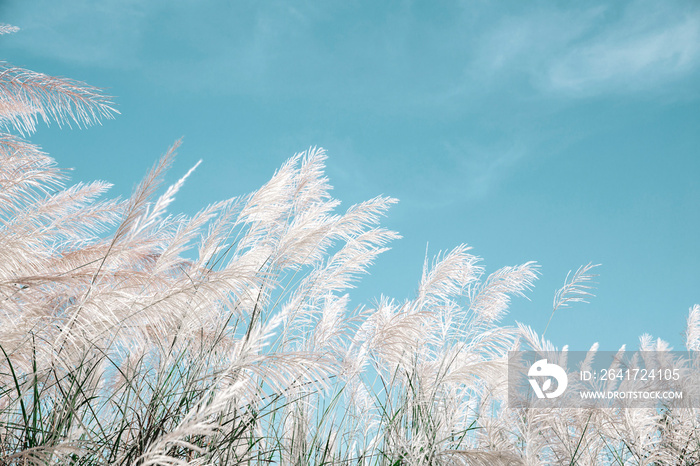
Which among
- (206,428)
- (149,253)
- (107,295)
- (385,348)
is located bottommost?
(206,428)

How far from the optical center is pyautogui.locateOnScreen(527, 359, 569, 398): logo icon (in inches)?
166

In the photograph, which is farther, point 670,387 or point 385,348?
point 670,387

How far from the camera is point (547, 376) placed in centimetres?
436

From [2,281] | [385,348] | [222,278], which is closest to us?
[222,278]

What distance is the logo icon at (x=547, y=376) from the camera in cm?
422

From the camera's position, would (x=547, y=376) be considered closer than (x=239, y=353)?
No

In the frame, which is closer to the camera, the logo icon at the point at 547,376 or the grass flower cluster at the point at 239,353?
the grass flower cluster at the point at 239,353

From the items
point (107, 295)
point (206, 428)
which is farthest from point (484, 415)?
point (206, 428)

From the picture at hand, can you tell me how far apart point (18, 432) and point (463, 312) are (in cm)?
260

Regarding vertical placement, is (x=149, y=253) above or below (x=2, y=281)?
above

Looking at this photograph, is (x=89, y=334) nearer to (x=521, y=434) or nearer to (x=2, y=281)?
(x=2, y=281)

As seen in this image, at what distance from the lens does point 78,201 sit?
14.3ft

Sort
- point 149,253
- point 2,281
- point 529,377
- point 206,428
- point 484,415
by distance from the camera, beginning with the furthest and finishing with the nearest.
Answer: point 149,253
point 529,377
point 484,415
point 2,281
point 206,428

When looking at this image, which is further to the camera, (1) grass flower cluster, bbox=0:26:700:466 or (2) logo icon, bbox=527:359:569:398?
(2) logo icon, bbox=527:359:569:398
